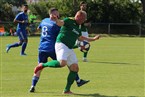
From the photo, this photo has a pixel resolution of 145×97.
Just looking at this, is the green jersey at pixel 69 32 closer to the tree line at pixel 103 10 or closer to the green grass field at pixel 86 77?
the green grass field at pixel 86 77

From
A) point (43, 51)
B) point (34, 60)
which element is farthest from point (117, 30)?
point (43, 51)

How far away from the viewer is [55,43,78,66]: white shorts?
9.80 meters

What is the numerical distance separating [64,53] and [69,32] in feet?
1.57

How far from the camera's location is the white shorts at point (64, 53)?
9797 millimetres

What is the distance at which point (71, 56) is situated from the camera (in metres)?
9.98

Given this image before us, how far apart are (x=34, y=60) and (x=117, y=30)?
96.0 feet

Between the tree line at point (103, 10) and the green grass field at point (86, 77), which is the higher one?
the green grass field at point (86, 77)

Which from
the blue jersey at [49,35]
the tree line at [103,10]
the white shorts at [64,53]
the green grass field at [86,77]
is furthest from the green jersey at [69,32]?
the tree line at [103,10]

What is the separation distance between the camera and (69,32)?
991cm

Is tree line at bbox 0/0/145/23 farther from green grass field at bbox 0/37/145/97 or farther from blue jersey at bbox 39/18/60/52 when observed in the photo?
blue jersey at bbox 39/18/60/52

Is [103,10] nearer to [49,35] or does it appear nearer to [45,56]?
[45,56]

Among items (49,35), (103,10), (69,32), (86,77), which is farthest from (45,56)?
(103,10)

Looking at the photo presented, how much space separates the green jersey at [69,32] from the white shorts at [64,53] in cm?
10

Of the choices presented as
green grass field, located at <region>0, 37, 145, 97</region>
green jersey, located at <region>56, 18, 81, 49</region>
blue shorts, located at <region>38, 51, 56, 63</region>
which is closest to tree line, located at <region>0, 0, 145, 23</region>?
green grass field, located at <region>0, 37, 145, 97</region>
